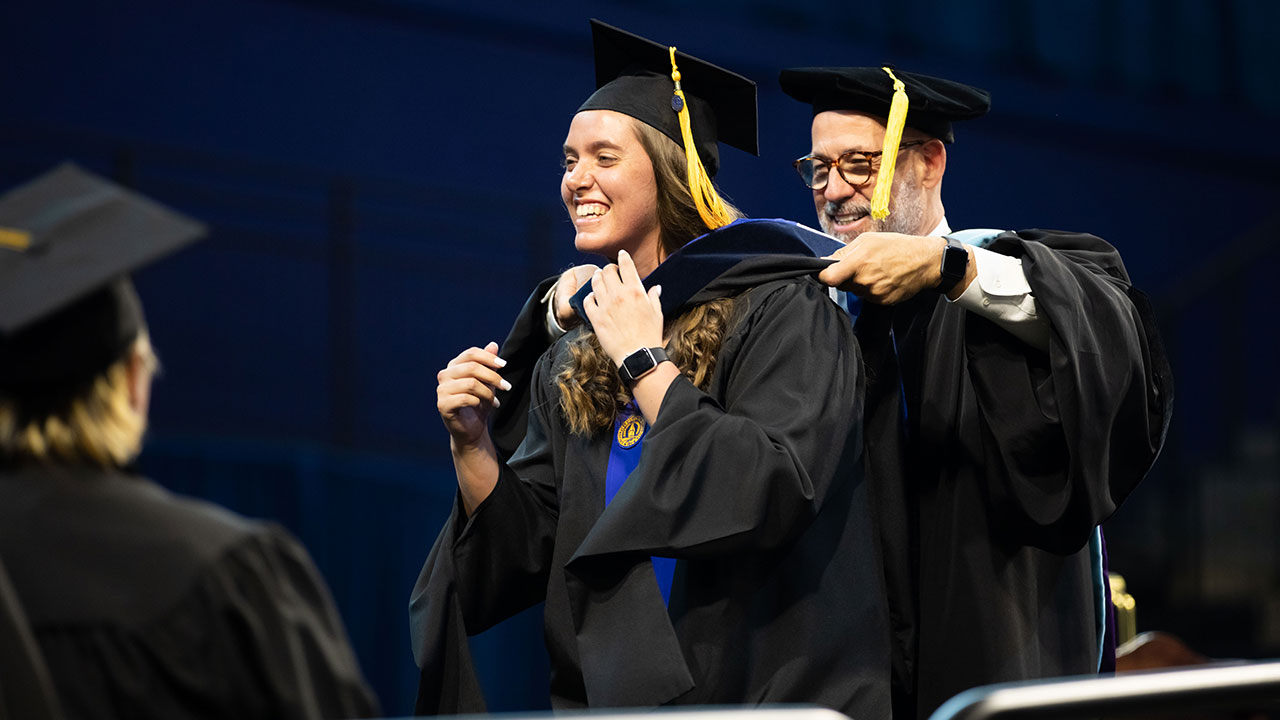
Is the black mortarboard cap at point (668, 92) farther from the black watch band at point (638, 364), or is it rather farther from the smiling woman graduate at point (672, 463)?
the black watch band at point (638, 364)

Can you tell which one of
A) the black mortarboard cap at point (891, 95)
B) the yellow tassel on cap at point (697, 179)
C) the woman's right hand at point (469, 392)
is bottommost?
the woman's right hand at point (469, 392)

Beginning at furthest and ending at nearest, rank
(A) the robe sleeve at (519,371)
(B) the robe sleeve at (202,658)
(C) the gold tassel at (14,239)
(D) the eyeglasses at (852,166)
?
(D) the eyeglasses at (852,166)
(A) the robe sleeve at (519,371)
(C) the gold tassel at (14,239)
(B) the robe sleeve at (202,658)

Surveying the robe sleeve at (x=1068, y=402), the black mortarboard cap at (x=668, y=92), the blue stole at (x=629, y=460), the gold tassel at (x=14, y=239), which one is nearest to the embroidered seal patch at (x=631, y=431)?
the blue stole at (x=629, y=460)

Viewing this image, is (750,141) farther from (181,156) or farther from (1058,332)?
(181,156)

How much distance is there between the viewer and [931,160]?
11.9 feet

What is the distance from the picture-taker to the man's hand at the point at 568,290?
3.34 meters

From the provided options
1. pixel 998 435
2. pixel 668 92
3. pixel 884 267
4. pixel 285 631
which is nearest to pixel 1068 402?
pixel 998 435

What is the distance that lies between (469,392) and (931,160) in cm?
131

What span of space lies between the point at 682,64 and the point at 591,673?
1285mm

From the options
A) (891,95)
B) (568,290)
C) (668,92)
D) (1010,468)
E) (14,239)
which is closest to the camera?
(14,239)

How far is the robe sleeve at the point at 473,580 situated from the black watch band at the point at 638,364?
1.56 ft

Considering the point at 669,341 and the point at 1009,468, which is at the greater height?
the point at 669,341

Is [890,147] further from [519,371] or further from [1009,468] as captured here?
[519,371]

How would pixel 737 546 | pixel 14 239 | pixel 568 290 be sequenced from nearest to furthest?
pixel 14 239, pixel 737 546, pixel 568 290
